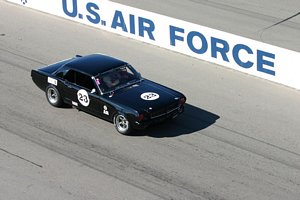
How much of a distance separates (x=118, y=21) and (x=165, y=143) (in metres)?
7.74

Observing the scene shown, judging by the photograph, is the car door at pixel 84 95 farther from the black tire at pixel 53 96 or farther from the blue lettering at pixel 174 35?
the blue lettering at pixel 174 35

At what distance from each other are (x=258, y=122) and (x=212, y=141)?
1678 millimetres

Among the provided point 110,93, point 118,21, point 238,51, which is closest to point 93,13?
point 118,21

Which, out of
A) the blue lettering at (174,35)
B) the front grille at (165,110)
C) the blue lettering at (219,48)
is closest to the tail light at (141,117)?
the front grille at (165,110)

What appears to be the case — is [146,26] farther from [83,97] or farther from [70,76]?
[83,97]

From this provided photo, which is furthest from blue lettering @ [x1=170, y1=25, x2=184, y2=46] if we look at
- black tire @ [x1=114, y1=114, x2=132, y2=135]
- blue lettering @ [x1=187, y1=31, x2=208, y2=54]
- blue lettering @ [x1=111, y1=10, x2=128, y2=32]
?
black tire @ [x1=114, y1=114, x2=132, y2=135]

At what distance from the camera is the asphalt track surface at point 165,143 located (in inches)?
541

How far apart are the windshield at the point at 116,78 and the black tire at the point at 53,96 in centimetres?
148

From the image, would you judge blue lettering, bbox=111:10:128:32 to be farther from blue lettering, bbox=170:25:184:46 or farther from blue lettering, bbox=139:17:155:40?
blue lettering, bbox=170:25:184:46

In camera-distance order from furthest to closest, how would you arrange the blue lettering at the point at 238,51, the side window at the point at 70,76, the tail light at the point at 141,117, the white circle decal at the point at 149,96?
the blue lettering at the point at 238,51 → the side window at the point at 70,76 → the white circle decal at the point at 149,96 → the tail light at the point at 141,117

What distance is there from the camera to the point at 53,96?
57.3 ft

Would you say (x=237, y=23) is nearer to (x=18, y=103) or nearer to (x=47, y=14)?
(x=47, y=14)

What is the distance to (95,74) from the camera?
53.6 ft

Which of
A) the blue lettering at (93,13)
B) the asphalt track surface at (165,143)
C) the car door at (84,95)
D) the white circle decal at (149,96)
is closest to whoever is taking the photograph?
the asphalt track surface at (165,143)
